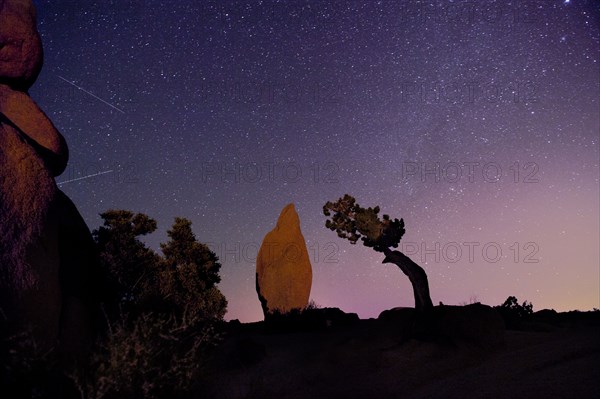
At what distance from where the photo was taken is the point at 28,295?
Result: 8.97 metres

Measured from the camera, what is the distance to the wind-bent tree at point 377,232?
17797 millimetres

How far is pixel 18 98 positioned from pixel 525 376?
1321cm

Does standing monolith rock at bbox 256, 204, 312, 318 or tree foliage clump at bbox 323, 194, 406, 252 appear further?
standing monolith rock at bbox 256, 204, 312, 318

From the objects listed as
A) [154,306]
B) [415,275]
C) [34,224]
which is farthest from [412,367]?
[34,224]

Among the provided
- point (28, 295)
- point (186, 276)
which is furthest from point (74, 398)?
point (186, 276)

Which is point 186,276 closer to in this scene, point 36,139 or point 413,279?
point 413,279

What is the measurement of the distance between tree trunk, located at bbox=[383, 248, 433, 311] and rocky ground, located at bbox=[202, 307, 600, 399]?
3.71ft

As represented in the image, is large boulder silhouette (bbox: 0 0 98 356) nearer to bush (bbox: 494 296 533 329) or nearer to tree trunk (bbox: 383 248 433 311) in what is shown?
tree trunk (bbox: 383 248 433 311)

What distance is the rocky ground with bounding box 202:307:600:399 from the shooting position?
934 cm

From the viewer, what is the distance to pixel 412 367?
498 inches

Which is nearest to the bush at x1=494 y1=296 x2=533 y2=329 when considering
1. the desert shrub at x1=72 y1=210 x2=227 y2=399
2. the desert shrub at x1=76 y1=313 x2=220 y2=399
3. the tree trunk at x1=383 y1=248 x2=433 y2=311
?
the tree trunk at x1=383 y1=248 x2=433 y2=311

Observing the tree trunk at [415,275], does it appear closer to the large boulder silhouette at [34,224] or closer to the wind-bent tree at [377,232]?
the wind-bent tree at [377,232]

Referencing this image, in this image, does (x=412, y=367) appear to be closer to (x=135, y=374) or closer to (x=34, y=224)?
(x=135, y=374)

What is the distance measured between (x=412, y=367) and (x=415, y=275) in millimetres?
5716
